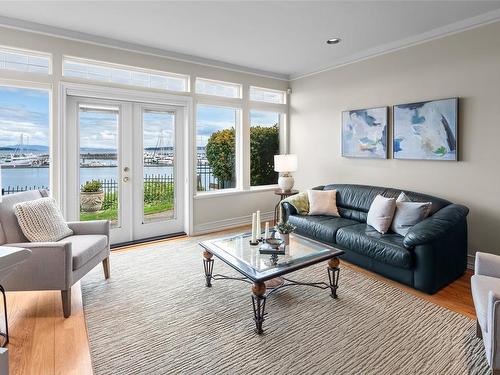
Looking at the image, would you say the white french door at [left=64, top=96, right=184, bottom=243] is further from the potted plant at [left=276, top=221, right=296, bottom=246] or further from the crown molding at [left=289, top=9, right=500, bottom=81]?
the crown molding at [left=289, top=9, right=500, bottom=81]

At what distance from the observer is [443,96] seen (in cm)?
358

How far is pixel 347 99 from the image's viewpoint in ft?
15.5

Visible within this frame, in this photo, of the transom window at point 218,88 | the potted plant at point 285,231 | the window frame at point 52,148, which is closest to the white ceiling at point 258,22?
the transom window at point 218,88

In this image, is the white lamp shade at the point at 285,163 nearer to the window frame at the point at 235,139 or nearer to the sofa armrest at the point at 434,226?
the window frame at the point at 235,139

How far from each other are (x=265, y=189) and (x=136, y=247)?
8.31 ft

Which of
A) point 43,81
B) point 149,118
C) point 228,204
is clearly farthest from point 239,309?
point 43,81

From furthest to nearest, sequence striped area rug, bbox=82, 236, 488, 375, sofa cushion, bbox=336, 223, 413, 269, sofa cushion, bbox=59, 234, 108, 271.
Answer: sofa cushion, bbox=336, 223, 413, 269 < sofa cushion, bbox=59, 234, 108, 271 < striped area rug, bbox=82, 236, 488, 375

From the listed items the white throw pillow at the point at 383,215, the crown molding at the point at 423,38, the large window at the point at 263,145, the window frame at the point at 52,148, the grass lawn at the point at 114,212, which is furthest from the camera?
the large window at the point at 263,145

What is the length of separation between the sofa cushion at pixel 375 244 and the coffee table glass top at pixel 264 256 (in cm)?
62

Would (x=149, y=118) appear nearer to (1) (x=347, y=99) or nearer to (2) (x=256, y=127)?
(2) (x=256, y=127)

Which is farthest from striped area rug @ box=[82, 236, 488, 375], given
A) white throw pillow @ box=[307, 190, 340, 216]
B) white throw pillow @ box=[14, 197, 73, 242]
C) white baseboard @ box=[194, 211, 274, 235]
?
white baseboard @ box=[194, 211, 274, 235]

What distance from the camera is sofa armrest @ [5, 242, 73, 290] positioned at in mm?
2338

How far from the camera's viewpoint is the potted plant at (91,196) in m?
4.07

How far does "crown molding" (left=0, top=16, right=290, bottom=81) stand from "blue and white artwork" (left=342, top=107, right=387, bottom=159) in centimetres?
186
